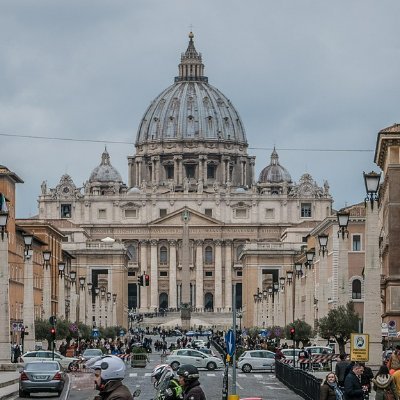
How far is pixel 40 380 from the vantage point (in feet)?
139

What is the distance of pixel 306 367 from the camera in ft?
205

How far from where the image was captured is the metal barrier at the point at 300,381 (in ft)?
123

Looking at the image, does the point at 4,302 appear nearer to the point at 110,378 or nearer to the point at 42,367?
the point at 42,367

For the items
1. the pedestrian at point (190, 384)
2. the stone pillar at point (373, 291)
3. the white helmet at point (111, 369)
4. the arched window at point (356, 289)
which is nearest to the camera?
the white helmet at point (111, 369)

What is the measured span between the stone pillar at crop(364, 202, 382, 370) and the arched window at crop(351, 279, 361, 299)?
61.1 meters

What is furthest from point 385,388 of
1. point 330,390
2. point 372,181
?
point 372,181

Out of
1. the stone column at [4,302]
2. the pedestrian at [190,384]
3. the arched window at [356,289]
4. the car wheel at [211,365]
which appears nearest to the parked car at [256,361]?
the car wheel at [211,365]

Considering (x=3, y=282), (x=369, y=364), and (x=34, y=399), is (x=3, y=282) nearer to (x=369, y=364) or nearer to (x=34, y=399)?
(x=34, y=399)

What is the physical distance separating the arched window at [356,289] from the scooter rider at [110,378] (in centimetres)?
8490

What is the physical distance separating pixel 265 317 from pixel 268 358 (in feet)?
200

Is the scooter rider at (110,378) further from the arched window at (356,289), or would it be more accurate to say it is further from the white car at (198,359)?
the arched window at (356,289)

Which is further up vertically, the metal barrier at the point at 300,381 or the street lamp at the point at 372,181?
the street lamp at the point at 372,181

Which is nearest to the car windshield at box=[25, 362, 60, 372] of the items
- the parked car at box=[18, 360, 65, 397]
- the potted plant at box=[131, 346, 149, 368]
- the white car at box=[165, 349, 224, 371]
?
the parked car at box=[18, 360, 65, 397]

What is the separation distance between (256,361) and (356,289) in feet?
110
